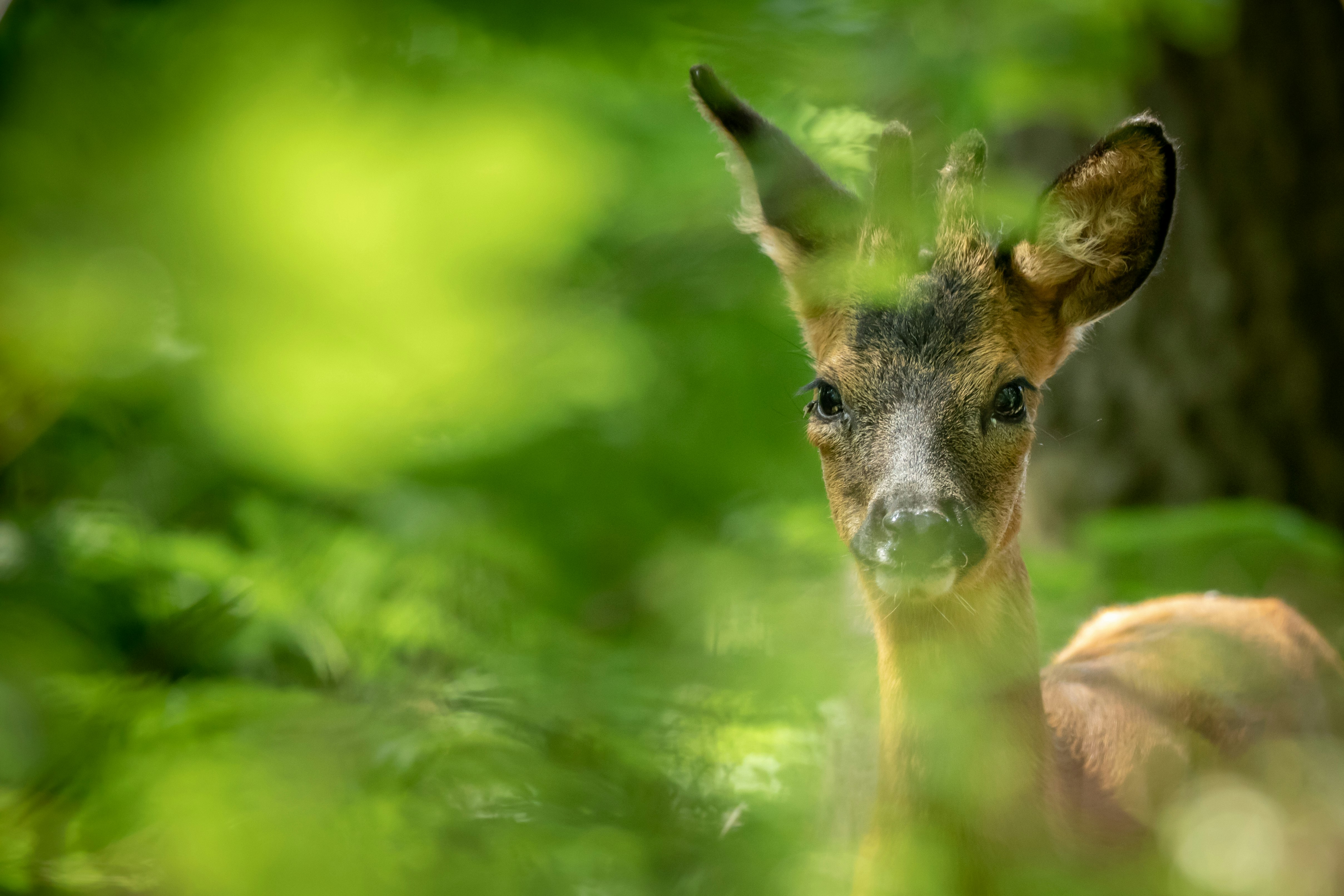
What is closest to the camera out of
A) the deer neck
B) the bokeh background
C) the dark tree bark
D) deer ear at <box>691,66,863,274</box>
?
the bokeh background

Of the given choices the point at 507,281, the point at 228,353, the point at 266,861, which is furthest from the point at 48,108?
the point at 266,861

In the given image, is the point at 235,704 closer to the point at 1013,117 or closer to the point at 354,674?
the point at 354,674

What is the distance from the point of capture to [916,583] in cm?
278

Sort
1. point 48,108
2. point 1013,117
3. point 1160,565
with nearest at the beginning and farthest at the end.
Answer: point 48,108, point 1013,117, point 1160,565

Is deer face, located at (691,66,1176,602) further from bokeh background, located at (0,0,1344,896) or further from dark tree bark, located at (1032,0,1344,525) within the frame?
dark tree bark, located at (1032,0,1344,525)

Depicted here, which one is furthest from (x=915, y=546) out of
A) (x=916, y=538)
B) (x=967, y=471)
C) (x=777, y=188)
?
(x=777, y=188)

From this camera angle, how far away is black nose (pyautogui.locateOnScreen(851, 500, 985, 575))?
2756 millimetres

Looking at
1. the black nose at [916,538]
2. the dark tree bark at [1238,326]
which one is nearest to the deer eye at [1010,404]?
the black nose at [916,538]

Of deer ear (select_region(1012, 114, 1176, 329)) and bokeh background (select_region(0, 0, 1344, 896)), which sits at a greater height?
deer ear (select_region(1012, 114, 1176, 329))

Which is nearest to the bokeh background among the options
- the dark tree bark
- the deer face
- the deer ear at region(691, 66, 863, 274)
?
the deer ear at region(691, 66, 863, 274)

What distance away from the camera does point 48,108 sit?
1310mm

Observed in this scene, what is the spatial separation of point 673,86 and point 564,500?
70 cm

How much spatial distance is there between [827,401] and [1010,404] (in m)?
0.54

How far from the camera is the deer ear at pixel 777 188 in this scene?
233cm
